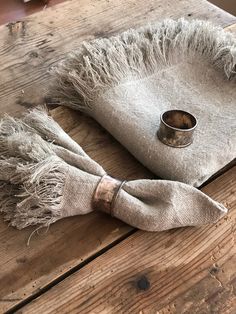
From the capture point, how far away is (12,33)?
3.17ft

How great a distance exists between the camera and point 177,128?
2.25 feet

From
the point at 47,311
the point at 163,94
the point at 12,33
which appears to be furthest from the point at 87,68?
the point at 47,311

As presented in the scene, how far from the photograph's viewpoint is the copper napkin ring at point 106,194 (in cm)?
62

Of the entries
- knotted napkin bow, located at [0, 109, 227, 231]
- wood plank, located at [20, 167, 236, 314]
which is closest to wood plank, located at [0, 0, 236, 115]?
knotted napkin bow, located at [0, 109, 227, 231]

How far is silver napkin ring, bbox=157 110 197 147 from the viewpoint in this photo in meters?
0.67

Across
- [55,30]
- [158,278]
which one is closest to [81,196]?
[158,278]

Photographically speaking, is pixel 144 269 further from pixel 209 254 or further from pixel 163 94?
pixel 163 94

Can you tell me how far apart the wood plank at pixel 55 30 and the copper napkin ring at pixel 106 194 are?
245mm

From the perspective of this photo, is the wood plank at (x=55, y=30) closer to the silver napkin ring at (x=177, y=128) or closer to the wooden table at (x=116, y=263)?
the wooden table at (x=116, y=263)

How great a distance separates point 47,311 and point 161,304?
0.45 feet

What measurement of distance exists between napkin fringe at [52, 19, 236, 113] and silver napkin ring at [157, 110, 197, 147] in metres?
0.13

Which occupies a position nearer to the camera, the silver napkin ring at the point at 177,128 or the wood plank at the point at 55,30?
the silver napkin ring at the point at 177,128

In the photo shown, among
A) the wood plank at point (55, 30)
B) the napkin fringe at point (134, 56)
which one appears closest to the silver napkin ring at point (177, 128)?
the napkin fringe at point (134, 56)

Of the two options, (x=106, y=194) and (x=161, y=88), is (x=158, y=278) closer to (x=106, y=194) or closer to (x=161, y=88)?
(x=106, y=194)
